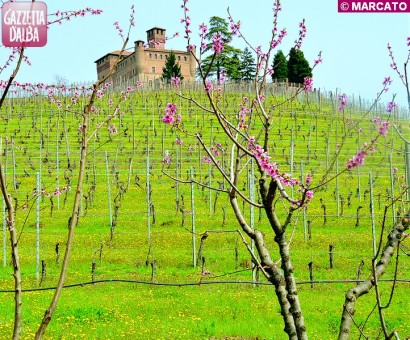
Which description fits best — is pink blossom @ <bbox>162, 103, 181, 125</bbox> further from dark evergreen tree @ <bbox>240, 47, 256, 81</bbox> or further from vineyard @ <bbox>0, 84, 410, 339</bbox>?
dark evergreen tree @ <bbox>240, 47, 256, 81</bbox>

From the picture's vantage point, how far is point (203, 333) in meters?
8.28

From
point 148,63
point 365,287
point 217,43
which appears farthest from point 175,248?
point 148,63

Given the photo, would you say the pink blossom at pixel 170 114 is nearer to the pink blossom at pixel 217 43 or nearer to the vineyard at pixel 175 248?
the vineyard at pixel 175 248

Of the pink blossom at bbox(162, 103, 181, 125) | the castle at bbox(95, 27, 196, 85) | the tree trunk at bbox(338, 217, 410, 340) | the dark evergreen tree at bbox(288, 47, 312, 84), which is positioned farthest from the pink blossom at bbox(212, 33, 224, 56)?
Result: the castle at bbox(95, 27, 196, 85)

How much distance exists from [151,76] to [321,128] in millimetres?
48599

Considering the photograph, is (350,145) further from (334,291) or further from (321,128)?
(334,291)

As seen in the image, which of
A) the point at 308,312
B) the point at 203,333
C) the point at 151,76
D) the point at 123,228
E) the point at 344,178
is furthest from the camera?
the point at 151,76

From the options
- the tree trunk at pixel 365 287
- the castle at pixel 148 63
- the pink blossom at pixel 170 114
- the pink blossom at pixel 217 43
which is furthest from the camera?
the castle at pixel 148 63

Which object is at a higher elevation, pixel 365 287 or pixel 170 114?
pixel 170 114

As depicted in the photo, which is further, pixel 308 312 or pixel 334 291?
pixel 334 291

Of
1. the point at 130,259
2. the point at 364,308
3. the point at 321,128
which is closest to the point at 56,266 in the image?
the point at 130,259

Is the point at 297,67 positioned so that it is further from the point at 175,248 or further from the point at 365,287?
the point at 365,287

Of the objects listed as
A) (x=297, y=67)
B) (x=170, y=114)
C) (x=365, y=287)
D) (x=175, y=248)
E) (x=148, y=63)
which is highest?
(x=148, y=63)

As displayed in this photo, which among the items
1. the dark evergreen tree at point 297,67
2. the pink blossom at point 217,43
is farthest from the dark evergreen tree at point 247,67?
the pink blossom at point 217,43
